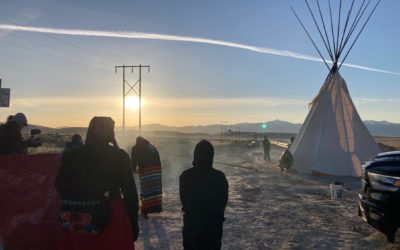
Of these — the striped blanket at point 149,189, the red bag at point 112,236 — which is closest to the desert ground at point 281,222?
the striped blanket at point 149,189

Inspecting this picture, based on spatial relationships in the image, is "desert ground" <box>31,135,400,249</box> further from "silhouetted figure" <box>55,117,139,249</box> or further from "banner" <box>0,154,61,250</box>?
"silhouetted figure" <box>55,117,139,249</box>

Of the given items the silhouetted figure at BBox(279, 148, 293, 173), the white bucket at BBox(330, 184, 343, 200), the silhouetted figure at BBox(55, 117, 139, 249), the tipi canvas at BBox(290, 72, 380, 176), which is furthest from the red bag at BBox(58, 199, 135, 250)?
the silhouetted figure at BBox(279, 148, 293, 173)

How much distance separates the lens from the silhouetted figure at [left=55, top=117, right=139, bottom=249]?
12.1 feet

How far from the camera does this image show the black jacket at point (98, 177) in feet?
12.1

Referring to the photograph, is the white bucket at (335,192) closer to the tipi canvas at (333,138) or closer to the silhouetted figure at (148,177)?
the silhouetted figure at (148,177)

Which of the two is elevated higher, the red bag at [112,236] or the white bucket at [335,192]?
the red bag at [112,236]

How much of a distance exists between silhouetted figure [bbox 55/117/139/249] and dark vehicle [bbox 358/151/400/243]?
433cm

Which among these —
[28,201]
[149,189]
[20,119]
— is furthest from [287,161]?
[28,201]

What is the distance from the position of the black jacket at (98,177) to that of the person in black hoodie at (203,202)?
1066 mm

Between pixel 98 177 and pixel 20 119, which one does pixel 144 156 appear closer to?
pixel 20 119

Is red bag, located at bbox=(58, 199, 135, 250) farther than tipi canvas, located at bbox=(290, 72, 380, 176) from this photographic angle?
No

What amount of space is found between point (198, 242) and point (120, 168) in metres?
1.45

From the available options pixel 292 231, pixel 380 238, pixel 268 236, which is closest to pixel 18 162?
pixel 268 236

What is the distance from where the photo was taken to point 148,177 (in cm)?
988
